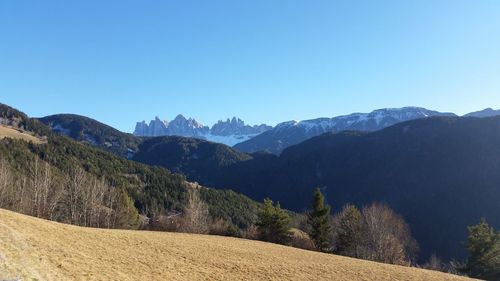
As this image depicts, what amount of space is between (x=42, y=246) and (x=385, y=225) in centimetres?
7757

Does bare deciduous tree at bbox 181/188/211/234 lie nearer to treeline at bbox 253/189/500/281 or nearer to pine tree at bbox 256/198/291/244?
treeline at bbox 253/189/500/281

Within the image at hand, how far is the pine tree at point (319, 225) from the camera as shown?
8469cm

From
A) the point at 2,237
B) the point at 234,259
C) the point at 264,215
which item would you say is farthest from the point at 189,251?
the point at 264,215

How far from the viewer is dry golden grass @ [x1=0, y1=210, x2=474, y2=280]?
74.7ft

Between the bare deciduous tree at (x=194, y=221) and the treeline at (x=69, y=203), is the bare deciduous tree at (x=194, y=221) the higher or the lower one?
the lower one

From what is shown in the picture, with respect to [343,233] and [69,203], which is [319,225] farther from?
[69,203]

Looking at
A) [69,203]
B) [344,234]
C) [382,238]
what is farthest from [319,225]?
[69,203]

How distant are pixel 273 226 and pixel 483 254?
124 feet

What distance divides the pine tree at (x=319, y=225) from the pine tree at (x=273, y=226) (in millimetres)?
5277

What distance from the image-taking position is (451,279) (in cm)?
4653

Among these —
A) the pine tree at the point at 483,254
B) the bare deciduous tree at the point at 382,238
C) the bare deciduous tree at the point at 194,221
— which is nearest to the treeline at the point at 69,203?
the bare deciduous tree at the point at 194,221

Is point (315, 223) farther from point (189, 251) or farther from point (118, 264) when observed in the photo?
point (118, 264)

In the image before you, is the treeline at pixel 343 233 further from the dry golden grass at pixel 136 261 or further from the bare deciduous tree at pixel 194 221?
the dry golden grass at pixel 136 261

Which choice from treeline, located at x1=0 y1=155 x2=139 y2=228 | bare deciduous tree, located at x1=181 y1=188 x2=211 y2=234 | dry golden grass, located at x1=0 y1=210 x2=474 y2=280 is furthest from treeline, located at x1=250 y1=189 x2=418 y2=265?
dry golden grass, located at x1=0 y1=210 x2=474 y2=280
